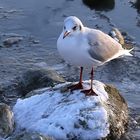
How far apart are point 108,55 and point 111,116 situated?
0.93 metres

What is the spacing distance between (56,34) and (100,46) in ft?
15.3

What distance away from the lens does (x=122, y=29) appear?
13.5 metres

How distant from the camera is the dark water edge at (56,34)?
11.0 meters

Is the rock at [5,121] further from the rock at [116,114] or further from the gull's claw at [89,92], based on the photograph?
the rock at [116,114]

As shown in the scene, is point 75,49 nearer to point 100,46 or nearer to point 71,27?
point 71,27

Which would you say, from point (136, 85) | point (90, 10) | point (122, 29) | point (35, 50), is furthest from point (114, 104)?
point (90, 10)

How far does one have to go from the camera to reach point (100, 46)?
28.1 ft

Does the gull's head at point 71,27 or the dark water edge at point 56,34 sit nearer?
the gull's head at point 71,27

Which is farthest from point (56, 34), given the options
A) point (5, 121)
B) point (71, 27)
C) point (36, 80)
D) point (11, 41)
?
point (71, 27)

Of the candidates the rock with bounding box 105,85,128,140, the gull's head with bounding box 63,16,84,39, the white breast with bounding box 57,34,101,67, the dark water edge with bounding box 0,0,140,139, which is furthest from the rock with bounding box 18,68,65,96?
the gull's head with bounding box 63,16,84,39

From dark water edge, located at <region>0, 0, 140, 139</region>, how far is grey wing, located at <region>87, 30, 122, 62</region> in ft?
3.90

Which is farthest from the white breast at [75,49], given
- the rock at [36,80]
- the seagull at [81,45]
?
the rock at [36,80]

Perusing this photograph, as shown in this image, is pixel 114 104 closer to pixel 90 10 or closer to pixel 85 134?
pixel 85 134

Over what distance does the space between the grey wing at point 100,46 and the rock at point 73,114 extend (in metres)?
0.58
